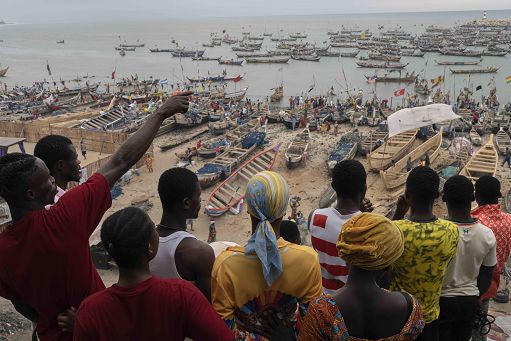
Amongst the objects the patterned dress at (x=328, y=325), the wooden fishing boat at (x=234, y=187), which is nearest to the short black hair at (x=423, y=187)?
the patterned dress at (x=328, y=325)

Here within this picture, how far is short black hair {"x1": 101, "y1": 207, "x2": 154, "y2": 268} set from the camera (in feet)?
6.95

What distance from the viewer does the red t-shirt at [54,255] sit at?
2.39m

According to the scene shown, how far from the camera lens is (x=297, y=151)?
20.5 m

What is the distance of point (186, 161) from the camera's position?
68.0 feet

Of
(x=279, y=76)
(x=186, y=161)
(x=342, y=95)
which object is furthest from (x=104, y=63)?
(x=186, y=161)

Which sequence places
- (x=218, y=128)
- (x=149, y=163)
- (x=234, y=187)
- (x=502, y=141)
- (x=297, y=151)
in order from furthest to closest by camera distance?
(x=218, y=128) → (x=502, y=141) → (x=297, y=151) → (x=149, y=163) → (x=234, y=187)

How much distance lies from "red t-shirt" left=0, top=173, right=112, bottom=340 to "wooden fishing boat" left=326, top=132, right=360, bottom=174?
1631cm

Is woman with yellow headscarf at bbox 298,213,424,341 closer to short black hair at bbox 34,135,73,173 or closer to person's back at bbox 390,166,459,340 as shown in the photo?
person's back at bbox 390,166,459,340

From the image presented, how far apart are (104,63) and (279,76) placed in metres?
39.4

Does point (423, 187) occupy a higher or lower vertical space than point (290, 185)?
higher

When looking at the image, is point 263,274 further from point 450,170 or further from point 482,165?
point 482,165

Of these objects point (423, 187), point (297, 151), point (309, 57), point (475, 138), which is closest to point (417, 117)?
point (297, 151)

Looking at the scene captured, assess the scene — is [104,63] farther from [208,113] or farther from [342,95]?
[208,113]

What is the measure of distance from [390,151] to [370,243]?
60.4ft
